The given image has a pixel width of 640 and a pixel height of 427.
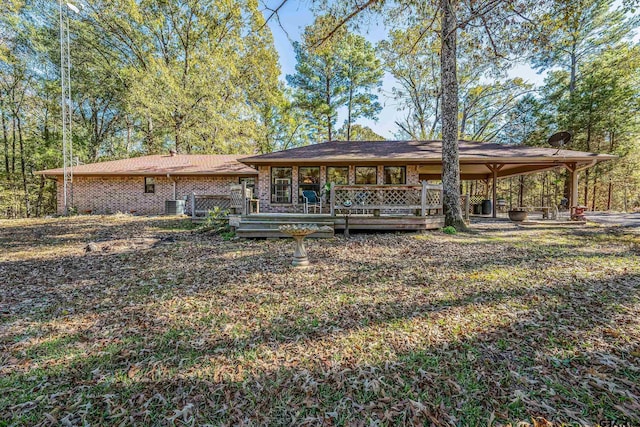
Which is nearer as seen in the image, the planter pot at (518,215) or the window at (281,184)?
the planter pot at (518,215)

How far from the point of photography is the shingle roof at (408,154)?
11250 millimetres

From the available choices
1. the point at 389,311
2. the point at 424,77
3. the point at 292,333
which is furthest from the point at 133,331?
the point at 424,77

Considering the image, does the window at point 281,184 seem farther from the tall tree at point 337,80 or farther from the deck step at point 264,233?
the tall tree at point 337,80

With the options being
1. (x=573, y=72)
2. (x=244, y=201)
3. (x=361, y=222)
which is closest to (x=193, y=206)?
(x=244, y=201)

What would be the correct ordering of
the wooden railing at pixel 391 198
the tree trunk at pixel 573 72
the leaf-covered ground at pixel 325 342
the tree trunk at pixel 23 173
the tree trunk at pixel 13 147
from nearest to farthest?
the leaf-covered ground at pixel 325 342, the wooden railing at pixel 391 198, the tree trunk at pixel 573 72, the tree trunk at pixel 23 173, the tree trunk at pixel 13 147

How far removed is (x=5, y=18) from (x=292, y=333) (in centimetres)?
2739

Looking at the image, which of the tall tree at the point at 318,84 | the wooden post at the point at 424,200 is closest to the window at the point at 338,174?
the wooden post at the point at 424,200

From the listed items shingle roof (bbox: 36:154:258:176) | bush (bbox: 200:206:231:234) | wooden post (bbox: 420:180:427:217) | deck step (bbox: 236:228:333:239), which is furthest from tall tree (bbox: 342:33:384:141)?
deck step (bbox: 236:228:333:239)

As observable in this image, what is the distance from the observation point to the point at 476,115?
23.6 m

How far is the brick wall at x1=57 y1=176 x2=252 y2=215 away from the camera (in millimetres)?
15977

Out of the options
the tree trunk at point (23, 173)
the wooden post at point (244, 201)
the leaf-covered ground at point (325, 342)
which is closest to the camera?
the leaf-covered ground at point (325, 342)

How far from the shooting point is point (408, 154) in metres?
11.8

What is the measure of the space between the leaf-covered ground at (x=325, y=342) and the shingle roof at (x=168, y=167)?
1065cm

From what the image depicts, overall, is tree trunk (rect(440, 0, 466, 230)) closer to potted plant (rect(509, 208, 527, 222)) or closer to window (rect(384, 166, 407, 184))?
window (rect(384, 166, 407, 184))
